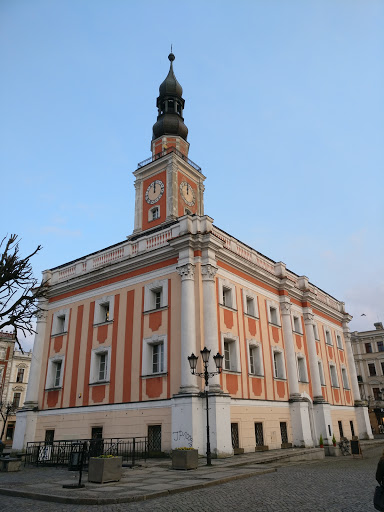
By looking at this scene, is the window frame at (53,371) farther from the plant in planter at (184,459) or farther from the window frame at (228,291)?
the plant in planter at (184,459)

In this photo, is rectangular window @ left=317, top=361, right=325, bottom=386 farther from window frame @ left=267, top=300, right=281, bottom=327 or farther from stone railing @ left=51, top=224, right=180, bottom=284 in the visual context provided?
stone railing @ left=51, top=224, right=180, bottom=284

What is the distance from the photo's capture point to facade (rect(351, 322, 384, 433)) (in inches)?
2387

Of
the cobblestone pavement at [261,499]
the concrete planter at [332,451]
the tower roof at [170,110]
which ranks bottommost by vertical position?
the cobblestone pavement at [261,499]

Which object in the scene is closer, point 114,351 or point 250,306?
point 114,351

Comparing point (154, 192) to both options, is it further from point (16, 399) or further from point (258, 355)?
point (16, 399)

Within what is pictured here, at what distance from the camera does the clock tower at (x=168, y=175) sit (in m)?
33.8

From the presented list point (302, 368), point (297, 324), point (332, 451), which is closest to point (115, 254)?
point (297, 324)

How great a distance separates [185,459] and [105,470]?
3.51 meters

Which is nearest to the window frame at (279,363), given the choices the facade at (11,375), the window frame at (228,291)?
the window frame at (228,291)

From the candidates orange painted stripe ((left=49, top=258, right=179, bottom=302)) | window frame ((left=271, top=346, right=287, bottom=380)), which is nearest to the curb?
orange painted stripe ((left=49, top=258, right=179, bottom=302))

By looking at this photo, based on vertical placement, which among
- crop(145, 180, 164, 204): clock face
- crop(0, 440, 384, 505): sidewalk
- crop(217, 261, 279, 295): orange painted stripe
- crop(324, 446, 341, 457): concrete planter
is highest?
crop(145, 180, 164, 204): clock face

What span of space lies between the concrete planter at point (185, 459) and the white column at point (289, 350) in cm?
1323

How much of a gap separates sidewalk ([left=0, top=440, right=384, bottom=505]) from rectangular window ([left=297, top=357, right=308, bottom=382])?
1242cm

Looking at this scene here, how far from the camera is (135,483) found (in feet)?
39.5
